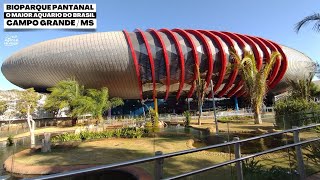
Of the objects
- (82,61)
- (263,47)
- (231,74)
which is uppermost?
(263,47)

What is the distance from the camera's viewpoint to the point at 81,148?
17094 mm

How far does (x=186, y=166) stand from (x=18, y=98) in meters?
48.8

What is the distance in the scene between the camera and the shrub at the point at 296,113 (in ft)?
38.0

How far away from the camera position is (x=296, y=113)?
13.7 metres

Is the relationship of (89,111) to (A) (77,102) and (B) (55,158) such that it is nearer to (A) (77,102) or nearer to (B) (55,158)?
(A) (77,102)

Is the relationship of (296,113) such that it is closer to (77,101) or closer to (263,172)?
(263,172)

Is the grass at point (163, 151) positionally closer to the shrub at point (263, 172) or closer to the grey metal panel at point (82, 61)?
the shrub at point (263, 172)

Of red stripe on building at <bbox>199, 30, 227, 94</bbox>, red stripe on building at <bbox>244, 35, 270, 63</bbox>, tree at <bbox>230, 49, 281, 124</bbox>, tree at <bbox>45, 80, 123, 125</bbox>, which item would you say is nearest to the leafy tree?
tree at <bbox>45, 80, 123, 125</bbox>

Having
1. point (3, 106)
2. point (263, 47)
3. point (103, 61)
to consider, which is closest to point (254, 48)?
point (263, 47)

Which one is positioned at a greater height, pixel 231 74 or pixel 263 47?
pixel 263 47

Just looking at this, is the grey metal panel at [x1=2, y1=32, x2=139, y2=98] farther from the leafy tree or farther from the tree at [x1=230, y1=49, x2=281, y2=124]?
the tree at [x1=230, y1=49, x2=281, y2=124]

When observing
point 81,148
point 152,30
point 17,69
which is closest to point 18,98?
point 17,69

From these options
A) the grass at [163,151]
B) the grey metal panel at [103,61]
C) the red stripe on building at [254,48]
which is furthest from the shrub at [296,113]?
the red stripe on building at [254,48]

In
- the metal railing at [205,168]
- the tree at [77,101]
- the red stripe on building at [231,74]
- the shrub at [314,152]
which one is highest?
the red stripe on building at [231,74]
